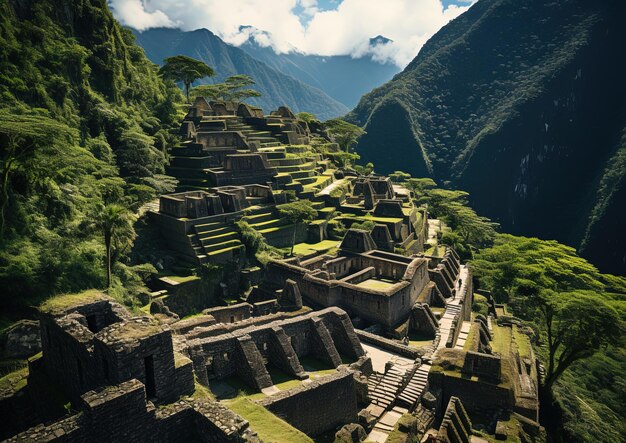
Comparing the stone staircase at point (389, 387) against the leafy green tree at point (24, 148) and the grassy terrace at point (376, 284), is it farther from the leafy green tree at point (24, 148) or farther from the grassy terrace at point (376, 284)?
the leafy green tree at point (24, 148)

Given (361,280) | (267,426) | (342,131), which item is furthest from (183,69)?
(267,426)

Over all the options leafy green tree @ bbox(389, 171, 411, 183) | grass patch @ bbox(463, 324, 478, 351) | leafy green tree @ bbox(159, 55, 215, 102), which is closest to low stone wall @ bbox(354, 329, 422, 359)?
A: grass patch @ bbox(463, 324, 478, 351)

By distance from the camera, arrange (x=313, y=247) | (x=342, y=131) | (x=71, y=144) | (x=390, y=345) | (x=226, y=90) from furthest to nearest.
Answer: (x=342, y=131)
(x=226, y=90)
(x=313, y=247)
(x=71, y=144)
(x=390, y=345)

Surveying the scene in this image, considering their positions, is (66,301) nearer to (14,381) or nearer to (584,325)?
(14,381)

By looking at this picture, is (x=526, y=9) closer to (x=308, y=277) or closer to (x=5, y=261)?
(x=308, y=277)

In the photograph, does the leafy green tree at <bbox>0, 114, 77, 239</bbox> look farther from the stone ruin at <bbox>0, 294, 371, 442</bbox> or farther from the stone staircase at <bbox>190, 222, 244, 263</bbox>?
the stone staircase at <bbox>190, 222, 244, 263</bbox>
